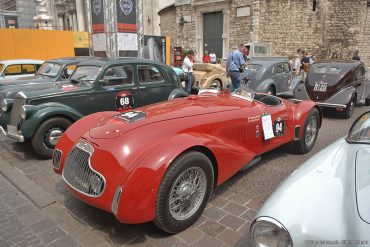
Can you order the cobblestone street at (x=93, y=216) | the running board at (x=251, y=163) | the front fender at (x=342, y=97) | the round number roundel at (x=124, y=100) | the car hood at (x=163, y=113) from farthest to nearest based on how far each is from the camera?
the front fender at (x=342, y=97), the round number roundel at (x=124, y=100), the running board at (x=251, y=163), the car hood at (x=163, y=113), the cobblestone street at (x=93, y=216)

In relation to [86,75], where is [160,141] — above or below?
below

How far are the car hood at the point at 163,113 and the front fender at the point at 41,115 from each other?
208 centimetres

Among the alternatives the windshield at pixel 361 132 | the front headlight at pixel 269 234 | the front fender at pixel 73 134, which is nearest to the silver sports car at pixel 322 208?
the front headlight at pixel 269 234

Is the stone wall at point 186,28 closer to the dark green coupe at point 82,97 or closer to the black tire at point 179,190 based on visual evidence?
the dark green coupe at point 82,97

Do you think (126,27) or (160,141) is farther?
(126,27)

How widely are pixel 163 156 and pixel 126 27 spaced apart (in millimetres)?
9393

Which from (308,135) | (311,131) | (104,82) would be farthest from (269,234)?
(104,82)

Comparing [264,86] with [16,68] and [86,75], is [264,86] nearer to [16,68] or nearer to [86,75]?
[86,75]

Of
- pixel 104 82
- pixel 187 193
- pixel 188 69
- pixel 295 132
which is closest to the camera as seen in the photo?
pixel 187 193

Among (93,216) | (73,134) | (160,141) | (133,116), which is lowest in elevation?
(93,216)

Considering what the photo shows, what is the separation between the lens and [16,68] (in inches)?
382

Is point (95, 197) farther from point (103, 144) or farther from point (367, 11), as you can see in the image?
point (367, 11)

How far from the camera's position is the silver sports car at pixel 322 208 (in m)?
1.57

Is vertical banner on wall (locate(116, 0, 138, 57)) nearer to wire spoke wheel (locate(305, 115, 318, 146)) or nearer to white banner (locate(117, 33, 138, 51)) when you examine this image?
white banner (locate(117, 33, 138, 51))
